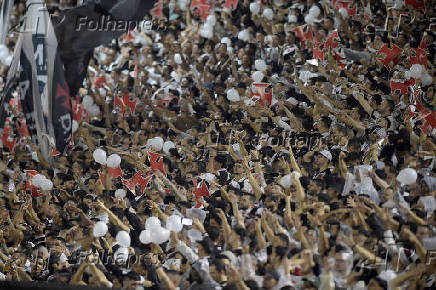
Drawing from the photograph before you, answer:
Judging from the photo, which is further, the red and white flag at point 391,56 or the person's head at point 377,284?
the red and white flag at point 391,56

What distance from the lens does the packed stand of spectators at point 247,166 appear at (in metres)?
4.33

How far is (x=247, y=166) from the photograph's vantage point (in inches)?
218

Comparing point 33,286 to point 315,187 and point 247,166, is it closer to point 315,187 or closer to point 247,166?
point 247,166

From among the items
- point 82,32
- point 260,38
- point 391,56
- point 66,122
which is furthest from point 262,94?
point 82,32

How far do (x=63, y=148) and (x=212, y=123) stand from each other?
1736mm

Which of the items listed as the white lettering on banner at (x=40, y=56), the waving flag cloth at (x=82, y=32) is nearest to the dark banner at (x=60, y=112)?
the white lettering on banner at (x=40, y=56)

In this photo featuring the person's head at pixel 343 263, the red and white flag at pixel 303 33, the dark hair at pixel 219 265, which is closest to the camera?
the person's head at pixel 343 263

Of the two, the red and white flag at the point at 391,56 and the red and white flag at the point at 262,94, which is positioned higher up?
the red and white flag at the point at 391,56

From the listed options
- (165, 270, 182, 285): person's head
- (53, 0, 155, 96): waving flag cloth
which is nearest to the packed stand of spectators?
(165, 270, 182, 285): person's head

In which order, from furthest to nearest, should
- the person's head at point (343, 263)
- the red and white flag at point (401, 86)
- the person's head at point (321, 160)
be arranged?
the red and white flag at point (401, 86), the person's head at point (321, 160), the person's head at point (343, 263)

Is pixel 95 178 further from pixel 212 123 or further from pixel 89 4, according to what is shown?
pixel 89 4

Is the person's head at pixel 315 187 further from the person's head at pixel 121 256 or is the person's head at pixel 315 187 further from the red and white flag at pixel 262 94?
the red and white flag at pixel 262 94

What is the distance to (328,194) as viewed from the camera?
4.84 m

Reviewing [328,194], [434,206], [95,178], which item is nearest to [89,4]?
[95,178]
